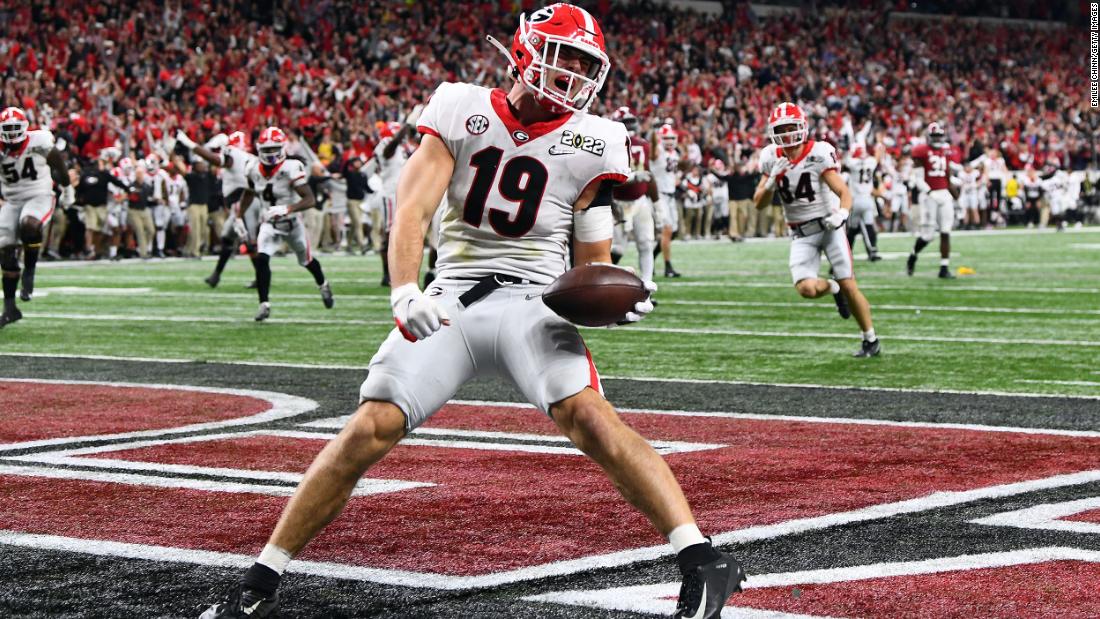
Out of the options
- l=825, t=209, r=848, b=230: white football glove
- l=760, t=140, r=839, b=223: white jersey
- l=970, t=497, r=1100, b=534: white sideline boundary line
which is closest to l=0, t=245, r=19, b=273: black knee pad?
l=760, t=140, r=839, b=223: white jersey

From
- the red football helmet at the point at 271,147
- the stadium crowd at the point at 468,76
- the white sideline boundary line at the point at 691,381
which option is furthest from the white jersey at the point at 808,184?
the stadium crowd at the point at 468,76

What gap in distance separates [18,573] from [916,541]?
259cm

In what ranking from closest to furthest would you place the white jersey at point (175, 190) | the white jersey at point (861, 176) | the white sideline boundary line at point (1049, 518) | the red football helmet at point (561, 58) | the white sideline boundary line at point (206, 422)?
the red football helmet at point (561, 58), the white sideline boundary line at point (1049, 518), the white sideline boundary line at point (206, 422), the white jersey at point (861, 176), the white jersey at point (175, 190)

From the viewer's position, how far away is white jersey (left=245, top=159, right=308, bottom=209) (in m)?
14.3

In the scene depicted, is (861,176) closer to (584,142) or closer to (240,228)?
(240,228)

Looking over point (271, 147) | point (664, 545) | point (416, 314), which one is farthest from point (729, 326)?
point (416, 314)

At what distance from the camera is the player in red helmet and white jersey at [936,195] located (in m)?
18.4

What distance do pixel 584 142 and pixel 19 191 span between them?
34.1 ft

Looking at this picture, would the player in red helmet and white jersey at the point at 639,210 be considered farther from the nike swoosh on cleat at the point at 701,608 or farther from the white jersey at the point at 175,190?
the nike swoosh on cleat at the point at 701,608

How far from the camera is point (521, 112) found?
13.9 ft

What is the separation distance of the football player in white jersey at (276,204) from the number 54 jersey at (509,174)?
30.9ft

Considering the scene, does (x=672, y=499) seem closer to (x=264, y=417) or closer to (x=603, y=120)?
(x=603, y=120)

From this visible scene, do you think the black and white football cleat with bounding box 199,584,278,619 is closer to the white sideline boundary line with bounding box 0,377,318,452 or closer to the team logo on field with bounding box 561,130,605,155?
the team logo on field with bounding box 561,130,605,155

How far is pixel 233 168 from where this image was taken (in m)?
17.3
